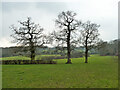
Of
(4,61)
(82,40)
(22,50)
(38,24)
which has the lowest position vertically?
(4,61)

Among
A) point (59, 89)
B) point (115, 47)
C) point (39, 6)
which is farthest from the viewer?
point (115, 47)

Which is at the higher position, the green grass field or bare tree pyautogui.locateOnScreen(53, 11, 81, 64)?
bare tree pyautogui.locateOnScreen(53, 11, 81, 64)

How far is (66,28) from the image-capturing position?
3447cm

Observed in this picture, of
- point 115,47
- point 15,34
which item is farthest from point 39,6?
point 115,47

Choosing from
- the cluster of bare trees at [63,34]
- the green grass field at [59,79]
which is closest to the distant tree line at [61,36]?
the cluster of bare trees at [63,34]

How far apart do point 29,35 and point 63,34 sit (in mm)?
9832

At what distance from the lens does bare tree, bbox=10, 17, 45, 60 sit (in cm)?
3450

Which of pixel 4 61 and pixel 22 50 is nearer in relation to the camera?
pixel 4 61

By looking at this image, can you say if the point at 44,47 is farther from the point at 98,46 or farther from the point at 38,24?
the point at 98,46

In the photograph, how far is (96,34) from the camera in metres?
35.4

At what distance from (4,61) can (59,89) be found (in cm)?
2854

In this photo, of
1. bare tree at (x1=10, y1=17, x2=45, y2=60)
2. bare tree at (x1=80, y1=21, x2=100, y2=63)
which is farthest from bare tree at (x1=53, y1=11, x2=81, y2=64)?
bare tree at (x1=10, y1=17, x2=45, y2=60)

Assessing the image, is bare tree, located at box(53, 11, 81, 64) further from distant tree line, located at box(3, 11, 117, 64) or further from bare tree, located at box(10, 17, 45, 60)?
bare tree, located at box(10, 17, 45, 60)

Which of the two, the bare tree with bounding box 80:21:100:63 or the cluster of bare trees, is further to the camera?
the bare tree with bounding box 80:21:100:63
